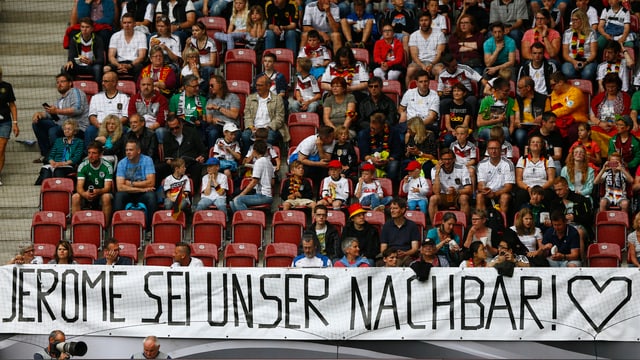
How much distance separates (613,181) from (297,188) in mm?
4386

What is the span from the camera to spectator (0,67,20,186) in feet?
66.0

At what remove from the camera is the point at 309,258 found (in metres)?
17.2

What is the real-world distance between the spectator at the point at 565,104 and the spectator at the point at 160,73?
572 cm

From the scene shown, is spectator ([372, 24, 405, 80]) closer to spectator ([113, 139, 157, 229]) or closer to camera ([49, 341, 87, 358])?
spectator ([113, 139, 157, 229])

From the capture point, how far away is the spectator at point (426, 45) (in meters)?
20.9

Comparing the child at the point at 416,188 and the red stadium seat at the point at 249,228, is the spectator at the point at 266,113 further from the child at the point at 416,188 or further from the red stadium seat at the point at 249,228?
the child at the point at 416,188

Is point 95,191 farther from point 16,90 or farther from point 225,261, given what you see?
point 16,90

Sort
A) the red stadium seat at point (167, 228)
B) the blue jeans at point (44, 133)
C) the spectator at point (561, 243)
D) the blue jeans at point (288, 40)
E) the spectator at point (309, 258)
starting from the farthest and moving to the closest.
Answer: the blue jeans at point (288, 40)
the blue jeans at point (44, 133)
the red stadium seat at point (167, 228)
the spectator at point (561, 243)
the spectator at point (309, 258)

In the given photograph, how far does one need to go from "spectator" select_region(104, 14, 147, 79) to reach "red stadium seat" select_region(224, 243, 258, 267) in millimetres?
4725

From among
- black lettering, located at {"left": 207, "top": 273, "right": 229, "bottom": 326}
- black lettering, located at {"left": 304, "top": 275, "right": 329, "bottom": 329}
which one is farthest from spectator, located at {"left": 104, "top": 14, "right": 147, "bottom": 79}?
black lettering, located at {"left": 304, "top": 275, "right": 329, "bottom": 329}

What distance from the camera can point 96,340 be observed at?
1667cm

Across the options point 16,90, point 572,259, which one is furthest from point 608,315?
point 16,90

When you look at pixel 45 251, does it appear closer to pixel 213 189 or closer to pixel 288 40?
pixel 213 189

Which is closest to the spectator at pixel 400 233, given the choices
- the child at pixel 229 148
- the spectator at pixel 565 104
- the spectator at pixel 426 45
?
the child at pixel 229 148
